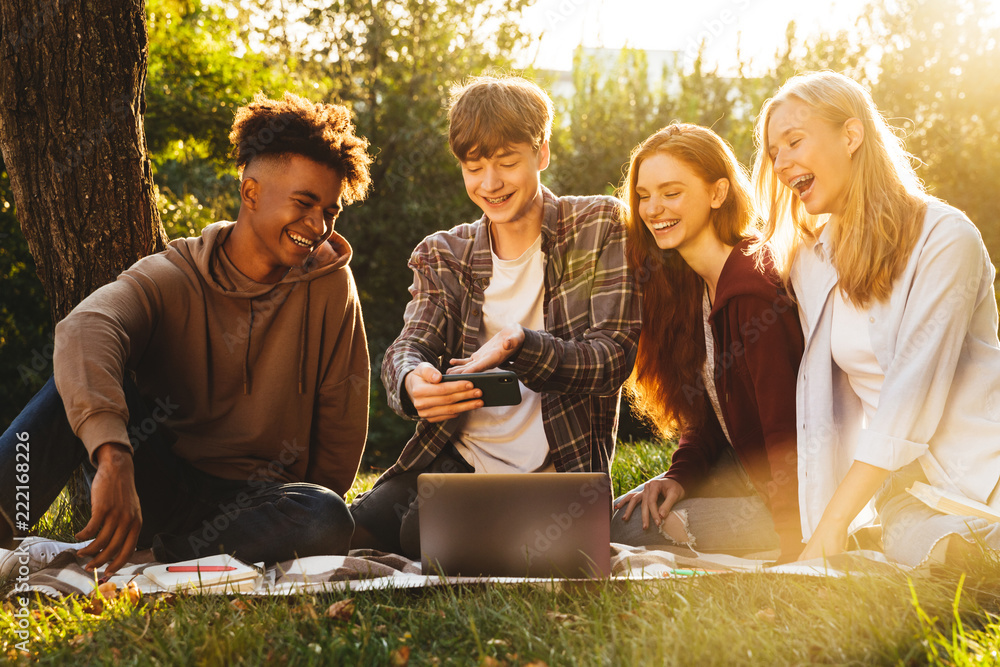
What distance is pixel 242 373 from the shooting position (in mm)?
3232

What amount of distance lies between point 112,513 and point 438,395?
1079mm

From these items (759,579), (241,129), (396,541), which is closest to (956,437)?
(759,579)

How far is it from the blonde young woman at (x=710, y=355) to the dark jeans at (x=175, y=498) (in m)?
1.30

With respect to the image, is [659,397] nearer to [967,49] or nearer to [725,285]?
[725,285]

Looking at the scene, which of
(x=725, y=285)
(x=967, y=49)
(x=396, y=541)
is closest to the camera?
Result: (x=725, y=285)

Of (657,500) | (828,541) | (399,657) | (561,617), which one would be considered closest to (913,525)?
(828,541)

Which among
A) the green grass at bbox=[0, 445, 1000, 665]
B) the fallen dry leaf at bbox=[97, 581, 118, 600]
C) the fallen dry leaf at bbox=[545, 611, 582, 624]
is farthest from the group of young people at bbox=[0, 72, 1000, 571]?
the fallen dry leaf at bbox=[545, 611, 582, 624]

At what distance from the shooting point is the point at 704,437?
11.4ft

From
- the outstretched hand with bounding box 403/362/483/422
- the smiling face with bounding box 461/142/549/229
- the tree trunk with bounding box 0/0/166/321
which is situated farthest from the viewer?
the tree trunk with bounding box 0/0/166/321

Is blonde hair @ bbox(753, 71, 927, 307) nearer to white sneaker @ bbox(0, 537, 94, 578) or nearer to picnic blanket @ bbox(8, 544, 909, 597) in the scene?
picnic blanket @ bbox(8, 544, 909, 597)

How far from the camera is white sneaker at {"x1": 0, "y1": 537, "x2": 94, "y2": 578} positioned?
2.63m

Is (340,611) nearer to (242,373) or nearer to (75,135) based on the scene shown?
(242,373)

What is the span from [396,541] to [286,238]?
136 cm

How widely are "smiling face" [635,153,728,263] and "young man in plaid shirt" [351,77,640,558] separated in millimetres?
166
